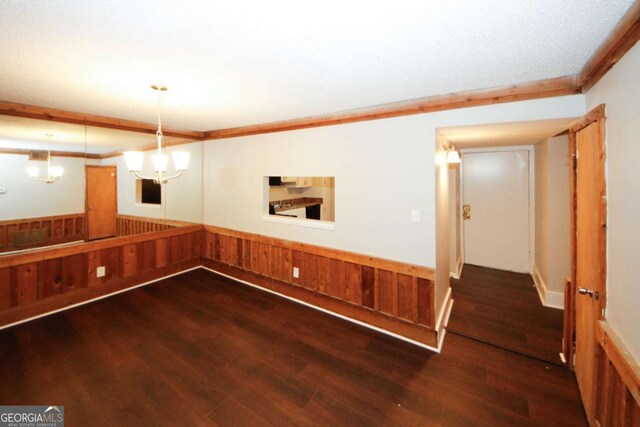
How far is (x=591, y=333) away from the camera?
194cm

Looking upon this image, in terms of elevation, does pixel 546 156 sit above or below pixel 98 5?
below

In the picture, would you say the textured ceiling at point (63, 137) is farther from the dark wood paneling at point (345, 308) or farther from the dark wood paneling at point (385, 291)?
the dark wood paneling at point (385, 291)

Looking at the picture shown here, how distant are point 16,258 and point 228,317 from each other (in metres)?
2.41

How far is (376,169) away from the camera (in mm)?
3082

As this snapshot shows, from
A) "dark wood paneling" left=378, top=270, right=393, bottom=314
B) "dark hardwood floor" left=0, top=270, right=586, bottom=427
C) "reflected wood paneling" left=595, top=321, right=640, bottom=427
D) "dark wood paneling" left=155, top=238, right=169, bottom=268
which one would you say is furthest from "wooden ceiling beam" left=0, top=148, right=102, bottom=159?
"reflected wood paneling" left=595, top=321, right=640, bottom=427

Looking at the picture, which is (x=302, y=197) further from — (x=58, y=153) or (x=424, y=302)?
(x=424, y=302)

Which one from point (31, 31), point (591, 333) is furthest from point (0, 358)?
point (591, 333)

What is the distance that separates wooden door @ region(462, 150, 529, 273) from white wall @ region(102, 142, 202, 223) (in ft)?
16.0

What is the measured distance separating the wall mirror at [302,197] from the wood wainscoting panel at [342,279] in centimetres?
117

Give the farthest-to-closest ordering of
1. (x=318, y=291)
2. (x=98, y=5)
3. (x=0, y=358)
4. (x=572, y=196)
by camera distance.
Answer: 1. (x=318, y=291)
2. (x=0, y=358)
3. (x=572, y=196)
4. (x=98, y=5)

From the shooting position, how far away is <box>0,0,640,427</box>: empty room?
5.04 feet

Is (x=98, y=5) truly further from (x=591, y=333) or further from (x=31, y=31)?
(x=591, y=333)

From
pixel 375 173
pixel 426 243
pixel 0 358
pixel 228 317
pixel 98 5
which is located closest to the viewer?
pixel 98 5

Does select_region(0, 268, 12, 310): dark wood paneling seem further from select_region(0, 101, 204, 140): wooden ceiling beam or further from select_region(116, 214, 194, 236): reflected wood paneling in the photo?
select_region(0, 101, 204, 140): wooden ceiling beam
